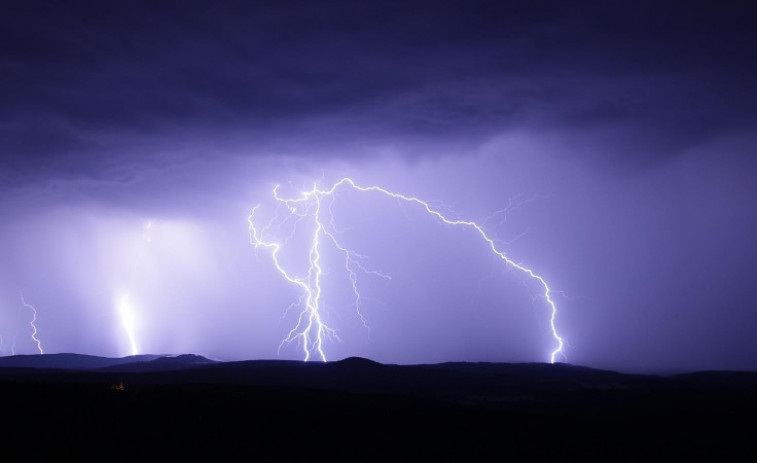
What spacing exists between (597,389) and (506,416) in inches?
404

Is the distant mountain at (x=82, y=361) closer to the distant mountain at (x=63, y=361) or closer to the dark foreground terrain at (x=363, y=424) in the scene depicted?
the distant mountain at (x=63, y=361)

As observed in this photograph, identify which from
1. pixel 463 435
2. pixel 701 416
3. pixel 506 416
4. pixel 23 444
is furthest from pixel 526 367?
pixel 23 444

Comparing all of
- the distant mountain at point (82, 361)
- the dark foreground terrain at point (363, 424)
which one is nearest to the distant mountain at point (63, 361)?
the distant mountain at point (82, 361)

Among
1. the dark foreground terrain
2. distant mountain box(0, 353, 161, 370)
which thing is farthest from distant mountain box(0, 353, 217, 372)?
the dark foreground terrain

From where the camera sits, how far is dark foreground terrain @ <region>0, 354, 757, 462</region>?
37.7 feet

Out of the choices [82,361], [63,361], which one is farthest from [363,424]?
[63,361]

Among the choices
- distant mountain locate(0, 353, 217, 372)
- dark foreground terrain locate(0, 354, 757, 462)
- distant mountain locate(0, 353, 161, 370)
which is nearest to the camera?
dark foreground terrain locate(0, 354, 757, 462)

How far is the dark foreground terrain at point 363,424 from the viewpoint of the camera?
1150 centimetres

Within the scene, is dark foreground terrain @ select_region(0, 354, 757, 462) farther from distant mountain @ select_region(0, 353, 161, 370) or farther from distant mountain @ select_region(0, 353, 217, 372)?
distant mountain @ select_region(0, 353, 161, 370)

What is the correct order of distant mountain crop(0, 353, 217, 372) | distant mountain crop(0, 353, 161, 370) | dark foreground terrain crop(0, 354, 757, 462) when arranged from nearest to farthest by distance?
dark foreground terrain crop(0, 354, 757, 462) → distant mountain crop(0, 353, 217, 372) → distant mountain crop(0, 353, 161, 370)

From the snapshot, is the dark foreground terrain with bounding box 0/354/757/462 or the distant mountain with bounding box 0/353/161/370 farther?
the distant mountain with bounding box 0/353/161/370

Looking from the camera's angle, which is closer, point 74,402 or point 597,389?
point 74,402

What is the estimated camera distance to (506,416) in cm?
1611

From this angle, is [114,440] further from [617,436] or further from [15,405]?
[617,436]
